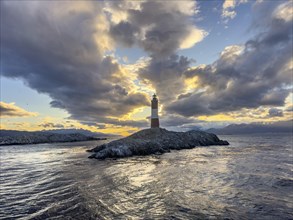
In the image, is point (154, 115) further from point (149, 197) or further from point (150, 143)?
point (149, 197)

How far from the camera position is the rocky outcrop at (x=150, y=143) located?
152ft

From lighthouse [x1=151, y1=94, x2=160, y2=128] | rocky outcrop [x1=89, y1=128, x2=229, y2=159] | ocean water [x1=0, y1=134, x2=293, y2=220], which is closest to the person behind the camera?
ocean water [x1=0, y1=134, x2=293, y2=220]

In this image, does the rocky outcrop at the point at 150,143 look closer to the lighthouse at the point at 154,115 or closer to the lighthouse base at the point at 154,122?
the lighthouse base at the point at 154,122

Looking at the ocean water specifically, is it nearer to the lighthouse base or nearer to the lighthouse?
the lighthouse

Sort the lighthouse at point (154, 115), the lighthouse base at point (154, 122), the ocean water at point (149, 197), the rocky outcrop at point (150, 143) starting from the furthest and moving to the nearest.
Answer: the lighthouse base at point (154, 122) → the lighthouse at point (154, 115) → the rocky outcrop at point (150, 143) → the ocean water at point (149, 197)

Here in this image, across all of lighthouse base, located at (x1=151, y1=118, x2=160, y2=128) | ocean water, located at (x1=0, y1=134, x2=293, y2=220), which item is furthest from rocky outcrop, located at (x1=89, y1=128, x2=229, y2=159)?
ocean water, located at (x1=0, y1=134, x2=293, y2=220)

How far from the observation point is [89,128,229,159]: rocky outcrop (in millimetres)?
46281

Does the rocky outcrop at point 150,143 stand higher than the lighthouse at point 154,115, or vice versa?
the lighthouse at point 154,115

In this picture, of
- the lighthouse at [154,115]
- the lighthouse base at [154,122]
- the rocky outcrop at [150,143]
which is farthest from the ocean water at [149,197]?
the lighthouse base at [154,122]

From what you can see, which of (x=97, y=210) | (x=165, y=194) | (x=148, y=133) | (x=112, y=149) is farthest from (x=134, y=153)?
(x=97, y=210)

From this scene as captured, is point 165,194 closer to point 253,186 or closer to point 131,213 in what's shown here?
point 131,213

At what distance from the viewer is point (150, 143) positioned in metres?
54.2

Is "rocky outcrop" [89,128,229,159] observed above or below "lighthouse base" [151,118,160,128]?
below

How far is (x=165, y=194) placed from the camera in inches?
677
